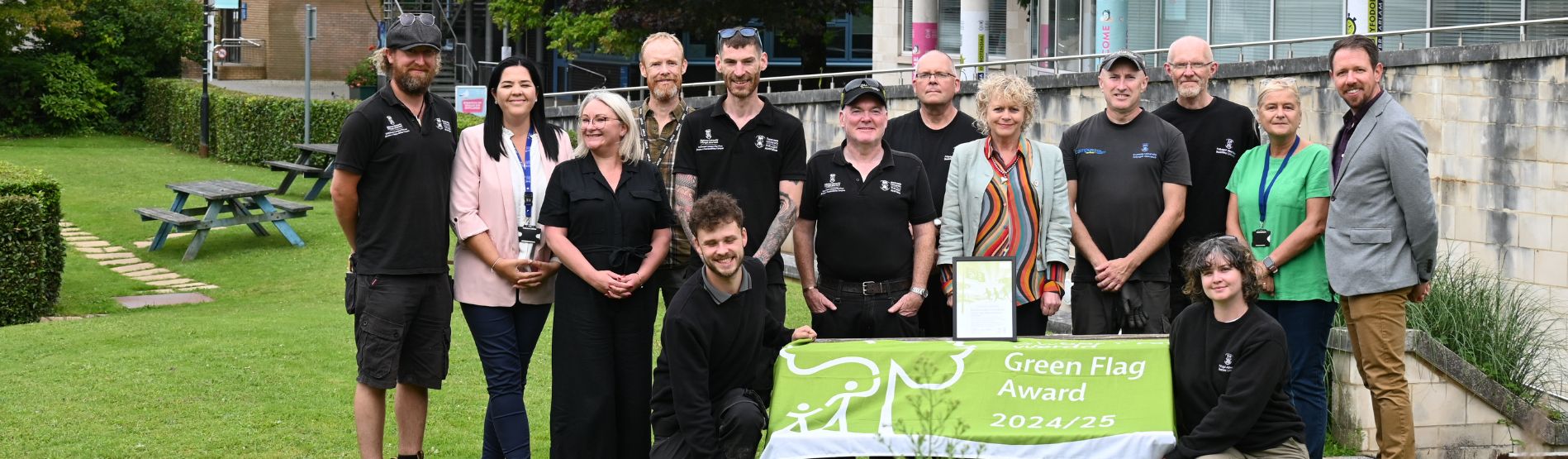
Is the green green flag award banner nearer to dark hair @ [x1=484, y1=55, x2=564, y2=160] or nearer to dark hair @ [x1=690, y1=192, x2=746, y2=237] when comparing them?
dark hair @ [x1=690, y1=192, x2=746, y2=237]

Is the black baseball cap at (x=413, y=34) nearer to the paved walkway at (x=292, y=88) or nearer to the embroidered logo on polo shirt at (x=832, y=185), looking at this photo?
the embroidered logo on polo shirt at (x=832, y=185)

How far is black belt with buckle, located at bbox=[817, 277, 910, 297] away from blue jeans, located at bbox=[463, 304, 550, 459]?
54.5 inches

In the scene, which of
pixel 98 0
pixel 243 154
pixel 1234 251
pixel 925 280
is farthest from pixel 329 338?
pixel 98 0

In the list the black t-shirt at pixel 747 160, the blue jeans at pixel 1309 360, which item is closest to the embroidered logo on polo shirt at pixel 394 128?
the black t-shirt at pixel 747 160

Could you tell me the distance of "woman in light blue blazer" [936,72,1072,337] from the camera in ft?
24.0

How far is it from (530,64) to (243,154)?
28789 mm

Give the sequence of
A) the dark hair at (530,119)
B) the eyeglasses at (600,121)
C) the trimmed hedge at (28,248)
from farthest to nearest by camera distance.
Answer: the trimmed hedge at (28,248) < the dark hair at (530,119) < the eyeglasses at (600,121)

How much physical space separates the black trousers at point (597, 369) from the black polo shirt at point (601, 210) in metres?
0.16

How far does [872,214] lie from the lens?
720 cm

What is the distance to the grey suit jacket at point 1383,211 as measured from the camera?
688 centimetres

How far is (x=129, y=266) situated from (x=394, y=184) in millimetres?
14359

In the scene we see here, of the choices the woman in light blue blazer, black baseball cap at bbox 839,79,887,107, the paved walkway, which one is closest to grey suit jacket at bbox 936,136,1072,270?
the woman in light blue blazer

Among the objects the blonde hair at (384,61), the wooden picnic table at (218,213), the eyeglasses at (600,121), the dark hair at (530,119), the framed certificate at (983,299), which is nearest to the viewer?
the framed certificate at (983,299)

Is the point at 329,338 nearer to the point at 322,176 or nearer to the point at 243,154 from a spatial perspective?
the point at 322,176
